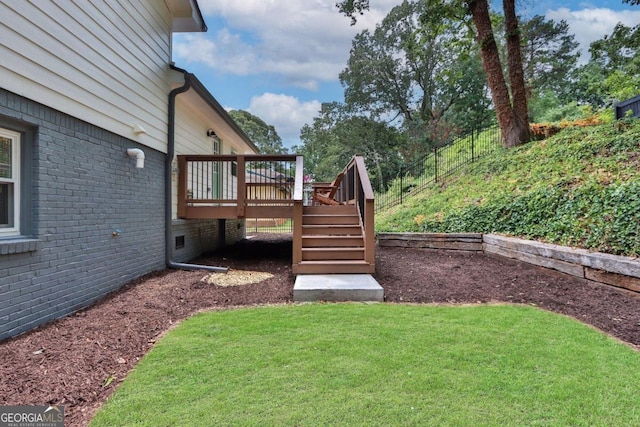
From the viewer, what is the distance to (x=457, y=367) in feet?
7.55

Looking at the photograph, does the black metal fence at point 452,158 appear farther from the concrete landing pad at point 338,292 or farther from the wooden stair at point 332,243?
the concrete landing pad at point 338,292

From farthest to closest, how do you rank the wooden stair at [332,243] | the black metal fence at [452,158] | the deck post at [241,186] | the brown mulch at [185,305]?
1. the black metal fence at [452,158]
2. the deck post at [241,186]
3. the wooden stair at [332,243]
4. the brown mulch at [185,305]

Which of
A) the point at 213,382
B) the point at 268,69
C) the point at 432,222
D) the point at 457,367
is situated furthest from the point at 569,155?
the point at 268,69

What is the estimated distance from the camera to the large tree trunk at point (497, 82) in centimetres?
903

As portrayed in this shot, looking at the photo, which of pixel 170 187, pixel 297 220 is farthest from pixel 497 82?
pixel 170 187

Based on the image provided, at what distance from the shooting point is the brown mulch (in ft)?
6.88

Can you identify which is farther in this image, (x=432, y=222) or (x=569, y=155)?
(x=432, y=222)

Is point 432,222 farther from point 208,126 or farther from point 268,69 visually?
point 268,69

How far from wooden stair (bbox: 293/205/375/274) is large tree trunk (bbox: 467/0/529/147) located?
20.5 ft

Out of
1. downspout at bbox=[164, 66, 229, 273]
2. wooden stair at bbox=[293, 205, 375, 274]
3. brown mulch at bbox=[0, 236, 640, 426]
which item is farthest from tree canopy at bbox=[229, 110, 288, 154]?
brown mulch at bbox=[0, 236, 640, 426]

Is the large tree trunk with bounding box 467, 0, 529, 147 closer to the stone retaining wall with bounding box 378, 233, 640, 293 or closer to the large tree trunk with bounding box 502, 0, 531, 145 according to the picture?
the large tree trunk with bounding box 502, 0, 531, 145

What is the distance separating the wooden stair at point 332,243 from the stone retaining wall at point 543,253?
214 centimetres

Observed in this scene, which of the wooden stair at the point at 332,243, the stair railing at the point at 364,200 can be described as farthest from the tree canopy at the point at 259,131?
the wooden stair at the point at 332,243

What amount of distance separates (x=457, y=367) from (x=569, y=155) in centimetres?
650
